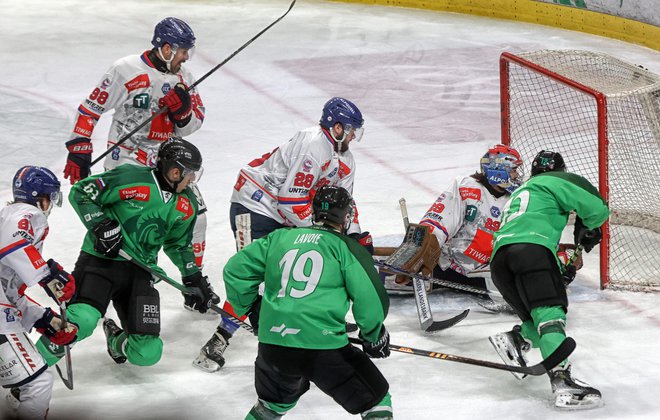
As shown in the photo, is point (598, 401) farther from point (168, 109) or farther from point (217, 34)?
point (217, 34)

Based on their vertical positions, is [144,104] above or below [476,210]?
above

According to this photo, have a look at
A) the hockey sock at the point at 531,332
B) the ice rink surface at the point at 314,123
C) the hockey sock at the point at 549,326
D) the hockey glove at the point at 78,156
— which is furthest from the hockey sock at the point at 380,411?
the hockey glove at the point at 78,156

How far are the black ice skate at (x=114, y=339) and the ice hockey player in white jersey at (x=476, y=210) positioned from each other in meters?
1.56

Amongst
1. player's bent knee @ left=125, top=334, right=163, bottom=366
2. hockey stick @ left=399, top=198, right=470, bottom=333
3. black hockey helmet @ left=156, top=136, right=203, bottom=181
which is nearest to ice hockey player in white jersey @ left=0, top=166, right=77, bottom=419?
player's bent knee @ left=125, top=334, right=163, bottom=366

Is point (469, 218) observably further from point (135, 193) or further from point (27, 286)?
point (27, 286)

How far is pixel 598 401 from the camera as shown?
4.66 m

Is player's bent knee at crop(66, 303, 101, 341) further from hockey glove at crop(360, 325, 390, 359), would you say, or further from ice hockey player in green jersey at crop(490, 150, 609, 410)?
ice hockey player in green jersey at crop(490, 150, 609, 410)

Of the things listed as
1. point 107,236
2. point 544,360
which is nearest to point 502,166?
point 544,360

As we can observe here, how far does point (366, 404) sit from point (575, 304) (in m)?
2.18

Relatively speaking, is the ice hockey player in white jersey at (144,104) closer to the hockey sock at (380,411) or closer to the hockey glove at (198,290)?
the hockey glove at (198,290)

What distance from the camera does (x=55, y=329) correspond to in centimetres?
445

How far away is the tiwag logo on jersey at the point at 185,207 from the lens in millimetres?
5012

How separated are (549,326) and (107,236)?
179cm

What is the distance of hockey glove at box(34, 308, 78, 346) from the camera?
174 inches
